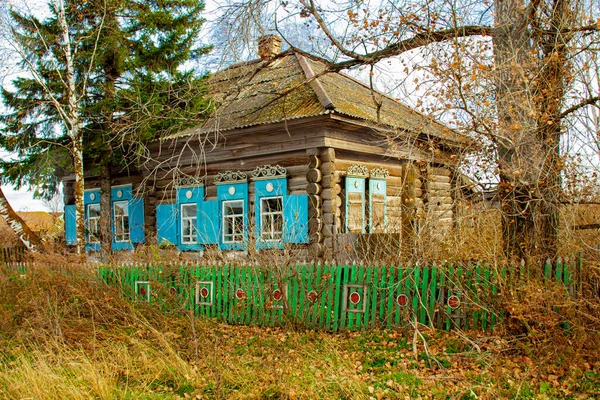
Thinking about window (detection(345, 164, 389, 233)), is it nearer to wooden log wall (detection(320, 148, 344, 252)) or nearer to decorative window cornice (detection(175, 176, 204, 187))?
wooden log wall (detection(320, 148, 344, 252))

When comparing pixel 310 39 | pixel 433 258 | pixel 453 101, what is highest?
pixel 310 39

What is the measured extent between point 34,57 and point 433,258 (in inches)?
436

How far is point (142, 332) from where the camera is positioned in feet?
22.5

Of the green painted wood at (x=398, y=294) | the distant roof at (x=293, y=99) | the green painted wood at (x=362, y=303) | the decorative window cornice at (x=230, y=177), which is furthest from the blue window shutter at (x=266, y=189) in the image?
the green painted wood at (x=398, y=294)

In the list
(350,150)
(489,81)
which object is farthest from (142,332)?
(350,150)

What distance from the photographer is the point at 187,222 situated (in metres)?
13.3

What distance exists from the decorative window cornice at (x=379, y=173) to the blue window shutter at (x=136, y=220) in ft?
21.4

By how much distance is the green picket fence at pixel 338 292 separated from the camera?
6.24 m

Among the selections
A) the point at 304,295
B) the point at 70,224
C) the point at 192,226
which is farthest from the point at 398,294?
the point at 70,224

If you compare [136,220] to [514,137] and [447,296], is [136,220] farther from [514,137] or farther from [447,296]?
[514,137]

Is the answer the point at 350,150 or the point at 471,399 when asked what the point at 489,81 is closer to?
the point at 471,399

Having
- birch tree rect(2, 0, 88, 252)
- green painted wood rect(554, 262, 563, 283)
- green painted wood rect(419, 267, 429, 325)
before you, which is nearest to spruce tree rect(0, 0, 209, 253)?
birch tree rect(2, 0, 88, 252)

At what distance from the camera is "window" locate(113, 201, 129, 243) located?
1445 centimetres

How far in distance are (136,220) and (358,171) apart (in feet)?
21.8
